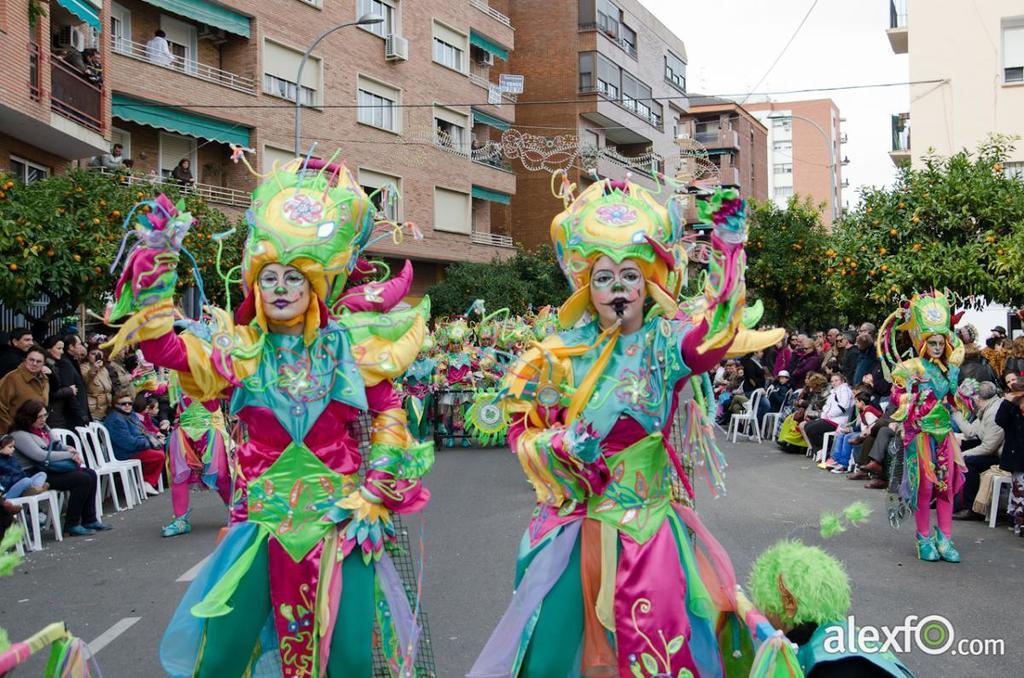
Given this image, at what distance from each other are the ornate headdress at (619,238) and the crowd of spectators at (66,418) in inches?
245

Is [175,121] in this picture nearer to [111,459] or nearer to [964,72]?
[111,459]

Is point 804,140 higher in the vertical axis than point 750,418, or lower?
higher

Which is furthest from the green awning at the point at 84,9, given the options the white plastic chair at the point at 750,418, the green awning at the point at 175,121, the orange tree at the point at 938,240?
the white plastic chair at the point at 750,418

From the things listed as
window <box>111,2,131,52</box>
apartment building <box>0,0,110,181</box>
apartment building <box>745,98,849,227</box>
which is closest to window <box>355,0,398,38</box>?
window <box>111,2,131,52</box>

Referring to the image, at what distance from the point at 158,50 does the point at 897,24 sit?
18.9m

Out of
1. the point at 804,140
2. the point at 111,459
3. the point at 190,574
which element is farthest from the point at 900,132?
the point at 804,140

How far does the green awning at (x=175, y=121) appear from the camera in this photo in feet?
75.0

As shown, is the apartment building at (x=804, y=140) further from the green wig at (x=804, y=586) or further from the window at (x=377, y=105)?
the green wig at (x=804, y=586)

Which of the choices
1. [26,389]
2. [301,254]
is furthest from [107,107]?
[301,254]

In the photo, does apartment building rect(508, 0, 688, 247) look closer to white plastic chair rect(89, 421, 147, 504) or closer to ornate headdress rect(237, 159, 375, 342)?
white plastic chair rect(89, 421, 147, 504)

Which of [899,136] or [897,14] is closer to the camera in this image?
[897,14]

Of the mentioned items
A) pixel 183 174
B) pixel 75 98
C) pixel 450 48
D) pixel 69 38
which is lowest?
pixel 183 174

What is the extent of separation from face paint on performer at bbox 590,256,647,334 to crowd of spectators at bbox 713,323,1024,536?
17.7 ft

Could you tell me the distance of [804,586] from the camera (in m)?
3.32
